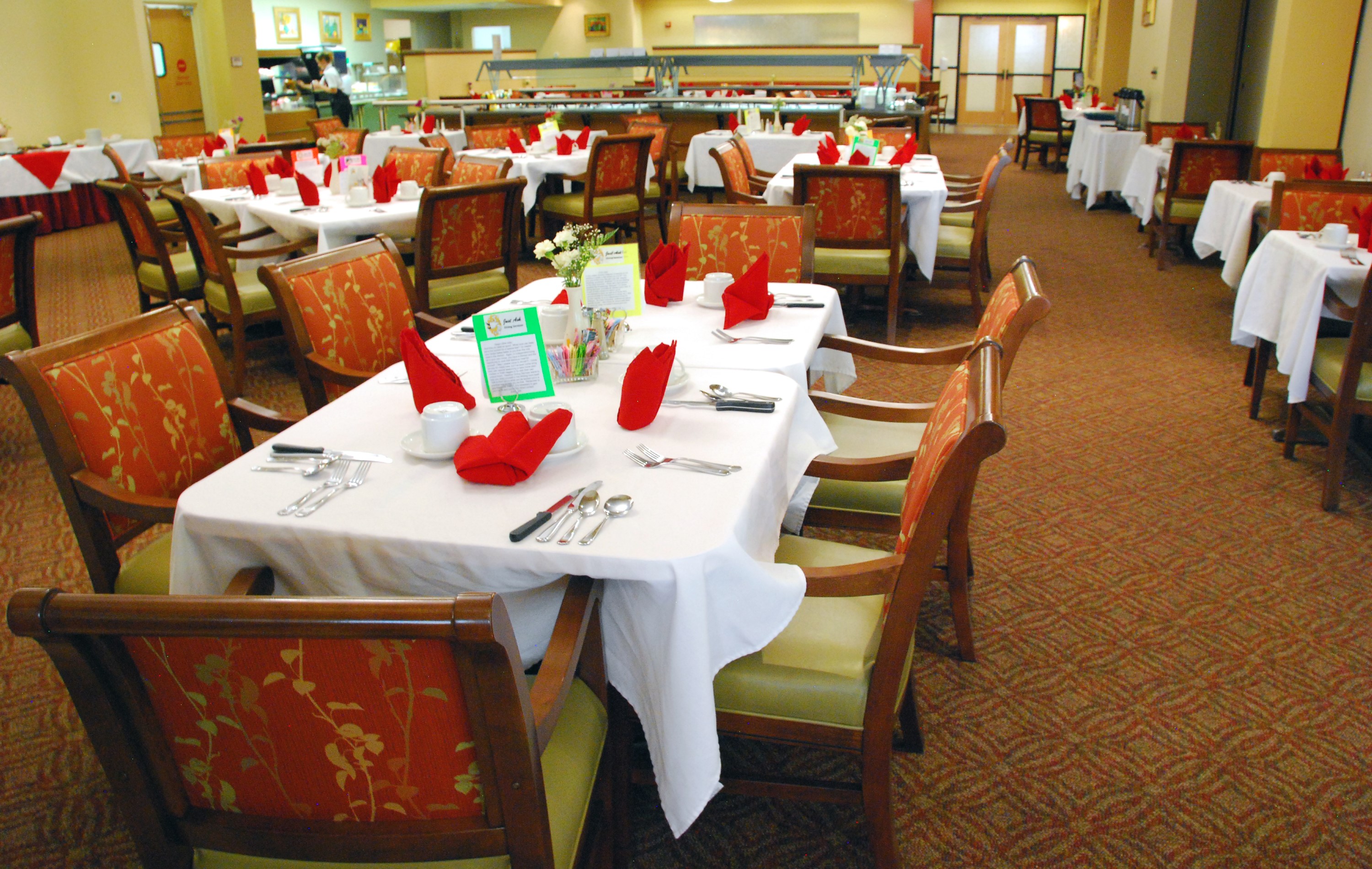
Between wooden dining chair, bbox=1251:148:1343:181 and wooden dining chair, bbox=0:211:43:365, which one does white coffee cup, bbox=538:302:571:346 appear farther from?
wooden dining chair, bbox=1251:148:1343:181

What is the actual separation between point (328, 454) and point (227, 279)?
243 cm

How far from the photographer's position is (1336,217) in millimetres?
3541

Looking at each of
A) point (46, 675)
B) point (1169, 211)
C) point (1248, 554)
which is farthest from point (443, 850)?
point (1169, 211)

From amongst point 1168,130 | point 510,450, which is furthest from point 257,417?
point 1168,130

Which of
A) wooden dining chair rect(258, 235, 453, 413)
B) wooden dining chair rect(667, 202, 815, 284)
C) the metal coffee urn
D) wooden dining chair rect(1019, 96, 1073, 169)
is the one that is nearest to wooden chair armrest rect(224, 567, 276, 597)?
wooden dining chair rect(258, 235, 453, 413)

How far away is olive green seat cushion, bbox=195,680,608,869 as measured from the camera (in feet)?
3.41

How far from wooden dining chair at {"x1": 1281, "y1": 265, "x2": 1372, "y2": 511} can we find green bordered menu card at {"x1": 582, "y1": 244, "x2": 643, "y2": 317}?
190 centimetres

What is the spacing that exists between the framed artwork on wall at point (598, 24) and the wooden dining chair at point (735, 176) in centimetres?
1197

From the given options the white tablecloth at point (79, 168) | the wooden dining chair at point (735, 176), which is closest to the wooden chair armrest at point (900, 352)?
the wooden dining chair at point (735, 176)

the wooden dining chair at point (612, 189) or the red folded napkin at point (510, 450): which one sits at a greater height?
the wooden dining chair at point (612, 189)

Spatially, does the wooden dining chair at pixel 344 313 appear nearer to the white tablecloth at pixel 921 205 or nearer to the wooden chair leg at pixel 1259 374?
the white tablecloth at pixel 921 205

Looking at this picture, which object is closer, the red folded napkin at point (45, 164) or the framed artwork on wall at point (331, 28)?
the red folded napkin at point (45, 164)

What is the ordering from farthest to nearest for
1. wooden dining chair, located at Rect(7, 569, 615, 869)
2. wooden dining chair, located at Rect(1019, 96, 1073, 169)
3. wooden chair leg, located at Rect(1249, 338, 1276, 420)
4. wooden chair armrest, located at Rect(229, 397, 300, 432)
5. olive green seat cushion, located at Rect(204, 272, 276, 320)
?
wooden dining chair, located at Rect(1019, 96, 1073, 169) → olive green seat cushion, located at Rect(204, 272, 276, 320) → wooden chair leg, located at Rect(1249, 338, 1276, 420) → wooden chair armrest, located at Rect(229, 397, 300, 432) → wooden dining chair, located at Rect(7, 569, 615, 869)

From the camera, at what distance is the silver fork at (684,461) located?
148 centimetres
